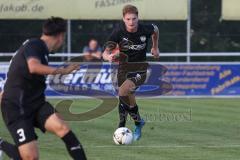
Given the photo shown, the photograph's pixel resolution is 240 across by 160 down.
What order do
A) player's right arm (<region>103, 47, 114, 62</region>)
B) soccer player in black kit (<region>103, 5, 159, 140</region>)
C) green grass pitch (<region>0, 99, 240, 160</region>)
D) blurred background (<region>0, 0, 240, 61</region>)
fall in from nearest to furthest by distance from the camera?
green grass pitch (<region>0, 99, 240, 160</region>), player's right arm (<region>103, 47, 114, 62</region>), soccer player in black kit (<region>103, 5, 159, 140</region>), blurred background (<region>0, 0, 240, 61</region>)

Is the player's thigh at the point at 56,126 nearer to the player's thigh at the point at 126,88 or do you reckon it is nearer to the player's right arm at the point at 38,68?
the player's right arm at the point at 38,68

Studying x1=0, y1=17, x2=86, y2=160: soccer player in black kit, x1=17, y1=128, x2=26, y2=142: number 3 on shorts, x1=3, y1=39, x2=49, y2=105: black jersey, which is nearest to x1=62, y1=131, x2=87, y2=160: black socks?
x1=0, y1=17, x2=86, y2=160: soccer player in black kit

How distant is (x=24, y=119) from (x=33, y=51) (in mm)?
824

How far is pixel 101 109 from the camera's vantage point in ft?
70.3

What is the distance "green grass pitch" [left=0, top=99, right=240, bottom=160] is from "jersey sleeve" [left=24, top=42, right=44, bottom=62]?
3155mm

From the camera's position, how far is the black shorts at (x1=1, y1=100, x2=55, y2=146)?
340 inches

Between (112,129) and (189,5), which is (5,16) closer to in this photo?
(189,5)

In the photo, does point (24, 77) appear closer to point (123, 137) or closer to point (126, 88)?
point (123, 137)

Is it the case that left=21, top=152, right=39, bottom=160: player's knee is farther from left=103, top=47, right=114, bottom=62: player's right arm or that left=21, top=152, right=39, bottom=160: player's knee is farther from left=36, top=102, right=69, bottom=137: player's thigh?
left=103, top=47, right=114, bottom=62: player's right arm

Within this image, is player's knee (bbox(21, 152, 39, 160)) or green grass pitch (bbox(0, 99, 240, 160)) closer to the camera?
player's knee (bbox(21, 152, 39, 160))

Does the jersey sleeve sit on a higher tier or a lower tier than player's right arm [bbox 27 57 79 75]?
higher

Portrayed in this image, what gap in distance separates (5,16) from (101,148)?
16.0 m

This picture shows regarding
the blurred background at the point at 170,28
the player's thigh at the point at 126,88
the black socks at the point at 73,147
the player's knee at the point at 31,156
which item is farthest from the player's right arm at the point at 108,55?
the blurred background at the point at 170,28

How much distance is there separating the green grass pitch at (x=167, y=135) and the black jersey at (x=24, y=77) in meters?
2.81
